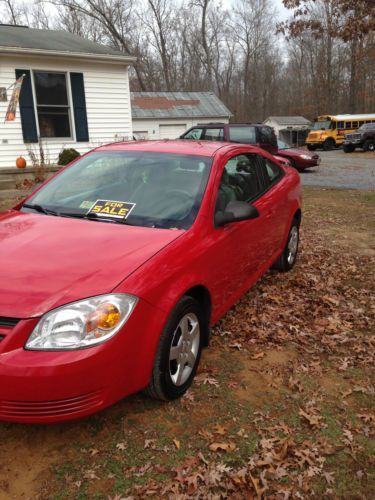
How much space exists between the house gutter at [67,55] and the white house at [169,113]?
46.1ft

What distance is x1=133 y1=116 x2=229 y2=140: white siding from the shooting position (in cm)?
2712

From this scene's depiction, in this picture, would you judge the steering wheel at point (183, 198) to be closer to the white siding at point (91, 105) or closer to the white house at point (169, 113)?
the white siding at point (91, 105)

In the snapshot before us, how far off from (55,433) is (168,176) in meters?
1.96

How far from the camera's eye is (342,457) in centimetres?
244

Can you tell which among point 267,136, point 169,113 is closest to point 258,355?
point 267,136

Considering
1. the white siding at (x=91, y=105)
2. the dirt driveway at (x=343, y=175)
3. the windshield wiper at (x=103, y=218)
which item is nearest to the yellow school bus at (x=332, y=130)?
the dirt driveway at (x=343, y=175)

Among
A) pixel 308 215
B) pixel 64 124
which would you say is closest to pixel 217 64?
pixel 64 124

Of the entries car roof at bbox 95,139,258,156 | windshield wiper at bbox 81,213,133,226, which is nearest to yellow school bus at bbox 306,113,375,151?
car roof at bbox 95,139,258,156

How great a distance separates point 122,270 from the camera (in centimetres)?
241

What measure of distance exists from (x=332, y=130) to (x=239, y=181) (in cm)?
2991

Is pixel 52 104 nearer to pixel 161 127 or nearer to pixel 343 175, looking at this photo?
pixel 343 175

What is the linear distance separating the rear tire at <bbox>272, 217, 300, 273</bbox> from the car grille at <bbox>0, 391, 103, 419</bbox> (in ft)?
11.2

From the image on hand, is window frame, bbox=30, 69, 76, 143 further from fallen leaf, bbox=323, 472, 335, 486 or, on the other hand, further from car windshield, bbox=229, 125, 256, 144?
fallen leaf, bbox=323, 472, 335, 486

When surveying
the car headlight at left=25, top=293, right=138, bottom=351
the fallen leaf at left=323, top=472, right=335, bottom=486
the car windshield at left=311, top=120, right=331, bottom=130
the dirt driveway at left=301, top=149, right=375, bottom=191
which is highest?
the car windshield at left=311, top=120, right=331, bottom=130
